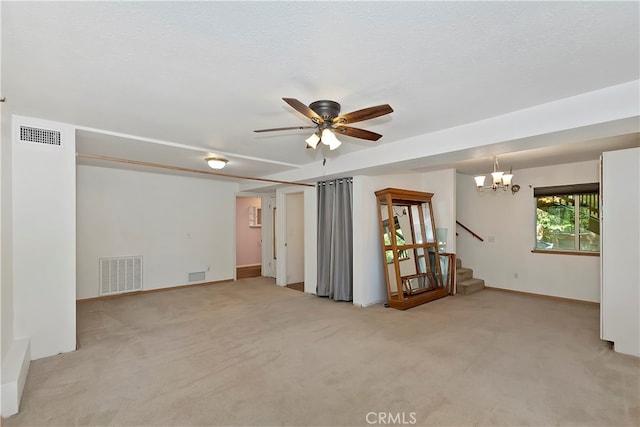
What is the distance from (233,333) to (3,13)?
3379 millimetres

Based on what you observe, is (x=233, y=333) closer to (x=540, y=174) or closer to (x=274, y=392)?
(x=274, y=392)

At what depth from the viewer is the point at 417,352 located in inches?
124

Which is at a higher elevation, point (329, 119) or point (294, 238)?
point (329, 119)

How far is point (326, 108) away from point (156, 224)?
5.11 metres

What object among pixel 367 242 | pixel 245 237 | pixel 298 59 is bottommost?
pixel 245 237

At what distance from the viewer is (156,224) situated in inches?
241

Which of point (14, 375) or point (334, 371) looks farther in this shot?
point (334, 371)

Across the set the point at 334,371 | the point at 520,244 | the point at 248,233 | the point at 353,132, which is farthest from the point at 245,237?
the point at 353,132

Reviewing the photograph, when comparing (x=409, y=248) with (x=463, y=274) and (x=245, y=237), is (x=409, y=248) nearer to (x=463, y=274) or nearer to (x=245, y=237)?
(x=463, y=274)

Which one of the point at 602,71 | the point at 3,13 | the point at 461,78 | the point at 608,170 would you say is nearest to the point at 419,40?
the point at 461,78

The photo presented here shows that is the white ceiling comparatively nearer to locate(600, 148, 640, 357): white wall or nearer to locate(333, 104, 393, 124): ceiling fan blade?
locate(333, 104, 393, 124): ceiling fan blade

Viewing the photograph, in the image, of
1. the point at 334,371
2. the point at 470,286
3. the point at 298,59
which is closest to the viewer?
the point at 298,59

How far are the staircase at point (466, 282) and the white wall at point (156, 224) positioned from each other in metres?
4.99

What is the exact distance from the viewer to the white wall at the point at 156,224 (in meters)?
5.38
